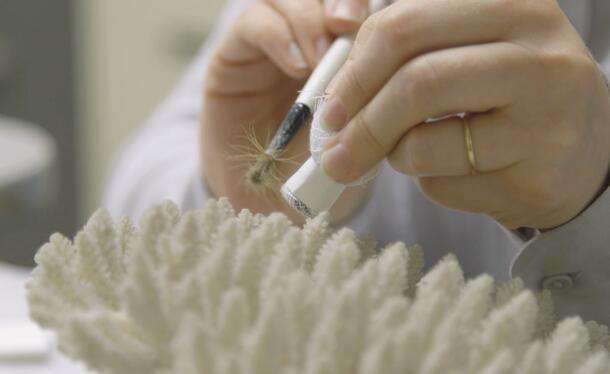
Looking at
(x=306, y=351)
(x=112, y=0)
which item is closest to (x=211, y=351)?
(x=306, y=351)

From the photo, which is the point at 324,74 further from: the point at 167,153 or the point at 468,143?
the point at 167,153

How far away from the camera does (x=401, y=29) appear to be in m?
0.25

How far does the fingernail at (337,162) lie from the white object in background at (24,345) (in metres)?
0.21

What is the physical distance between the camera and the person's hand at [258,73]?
39cm

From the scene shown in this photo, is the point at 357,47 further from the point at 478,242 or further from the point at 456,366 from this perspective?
the point at 478,242

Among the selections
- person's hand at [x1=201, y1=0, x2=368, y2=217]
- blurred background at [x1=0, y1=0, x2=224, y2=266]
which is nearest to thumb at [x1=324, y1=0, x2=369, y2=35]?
person's hand at [x1=201, y1=0, x2=368, y2=217]

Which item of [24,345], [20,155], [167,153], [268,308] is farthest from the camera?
[20,155]

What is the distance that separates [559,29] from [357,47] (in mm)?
56

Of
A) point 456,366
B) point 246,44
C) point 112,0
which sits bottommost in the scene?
point 456,366

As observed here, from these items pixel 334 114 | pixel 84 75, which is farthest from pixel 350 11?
pixel 84 75

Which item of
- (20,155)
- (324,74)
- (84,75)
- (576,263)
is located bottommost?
(576,263)

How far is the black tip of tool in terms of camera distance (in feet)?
1.07

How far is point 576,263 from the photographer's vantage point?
304 millimetres

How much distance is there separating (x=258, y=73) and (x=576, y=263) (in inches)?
8.1
